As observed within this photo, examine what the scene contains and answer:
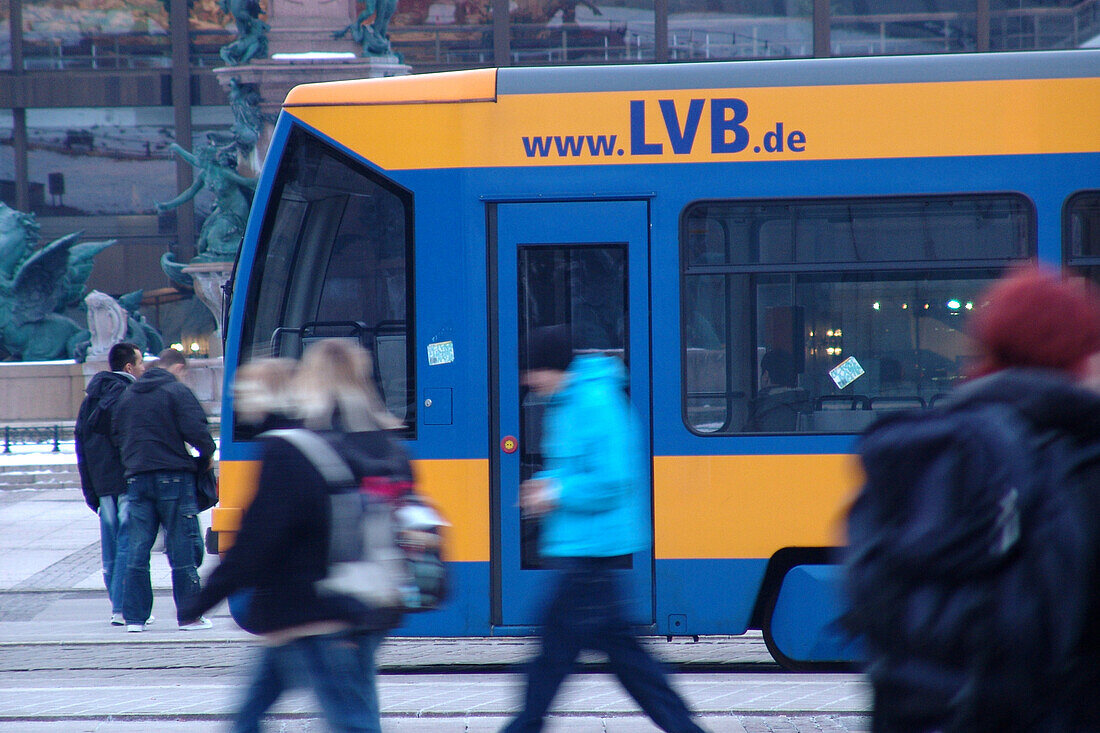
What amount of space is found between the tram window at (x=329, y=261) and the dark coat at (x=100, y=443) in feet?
6.52

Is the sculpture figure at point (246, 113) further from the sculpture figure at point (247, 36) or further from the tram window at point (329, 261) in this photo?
the tram window at point (329, 261)

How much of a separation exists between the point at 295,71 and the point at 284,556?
15.3m

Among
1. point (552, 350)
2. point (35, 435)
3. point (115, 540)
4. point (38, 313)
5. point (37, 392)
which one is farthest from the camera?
point (38, 313)

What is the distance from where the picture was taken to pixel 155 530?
7160 mm

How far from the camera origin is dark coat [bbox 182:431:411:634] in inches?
120

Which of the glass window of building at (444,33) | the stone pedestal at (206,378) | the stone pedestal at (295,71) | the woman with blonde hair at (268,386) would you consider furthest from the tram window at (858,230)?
the glass window of building at (444,33)

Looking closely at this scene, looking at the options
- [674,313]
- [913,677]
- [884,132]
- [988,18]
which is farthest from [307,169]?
[988,18]

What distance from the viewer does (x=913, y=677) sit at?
72.4 inches

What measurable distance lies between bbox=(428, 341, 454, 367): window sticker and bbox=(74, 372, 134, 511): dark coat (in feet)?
Answer: 8.77

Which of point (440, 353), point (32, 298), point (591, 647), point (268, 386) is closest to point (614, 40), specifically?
point (32, 298)

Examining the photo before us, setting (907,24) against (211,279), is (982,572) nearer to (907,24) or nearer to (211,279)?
(211,279)

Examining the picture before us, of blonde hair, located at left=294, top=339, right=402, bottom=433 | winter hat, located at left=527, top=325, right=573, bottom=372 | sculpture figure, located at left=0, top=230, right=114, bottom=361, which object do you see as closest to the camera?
blonde hair, located at left=294, top=339, right=402, bottom=433

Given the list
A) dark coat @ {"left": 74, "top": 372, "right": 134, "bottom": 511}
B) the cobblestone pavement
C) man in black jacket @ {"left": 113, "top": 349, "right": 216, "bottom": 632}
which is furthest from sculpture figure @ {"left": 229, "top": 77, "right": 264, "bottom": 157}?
man in black jacket @ {"left": 113, "top": 349, "right": 216, "bottom": 632}

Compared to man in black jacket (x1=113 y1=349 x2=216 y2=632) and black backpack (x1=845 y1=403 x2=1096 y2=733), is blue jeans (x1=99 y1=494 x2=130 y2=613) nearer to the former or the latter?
man in black jacket (x1=113 y1=349 x2=216 y2=632)
